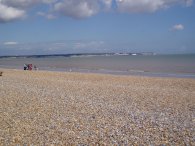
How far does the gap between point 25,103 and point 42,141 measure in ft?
15.3

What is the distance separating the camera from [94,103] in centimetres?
1090

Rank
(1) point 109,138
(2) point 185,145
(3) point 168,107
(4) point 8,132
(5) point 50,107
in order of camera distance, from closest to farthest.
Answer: (2) point 185,145
(1) point 109,138
(4) point 8,132
(5) point 50,107
(3) point 168,107

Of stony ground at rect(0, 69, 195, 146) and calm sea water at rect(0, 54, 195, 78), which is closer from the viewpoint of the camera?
stony ground at rect(0, 69, 195, 146)

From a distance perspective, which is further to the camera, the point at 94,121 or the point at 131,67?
the point at 131,67

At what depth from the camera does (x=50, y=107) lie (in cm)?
991

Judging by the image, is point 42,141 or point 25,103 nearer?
point 42,141

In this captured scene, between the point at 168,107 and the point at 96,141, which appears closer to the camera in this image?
the point at 96,141

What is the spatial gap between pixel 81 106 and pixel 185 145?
490 centimetres

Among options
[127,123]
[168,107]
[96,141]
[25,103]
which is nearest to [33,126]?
[96,141]

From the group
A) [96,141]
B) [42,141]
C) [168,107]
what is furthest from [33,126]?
[168,107]

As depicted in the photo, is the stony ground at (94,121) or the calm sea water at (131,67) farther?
the calm sea water at (131,67)

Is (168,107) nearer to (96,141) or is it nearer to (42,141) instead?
(96,141)

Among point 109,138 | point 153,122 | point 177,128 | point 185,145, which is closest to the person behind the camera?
point 185,145

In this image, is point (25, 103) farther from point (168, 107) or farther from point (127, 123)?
point (168, 107)
